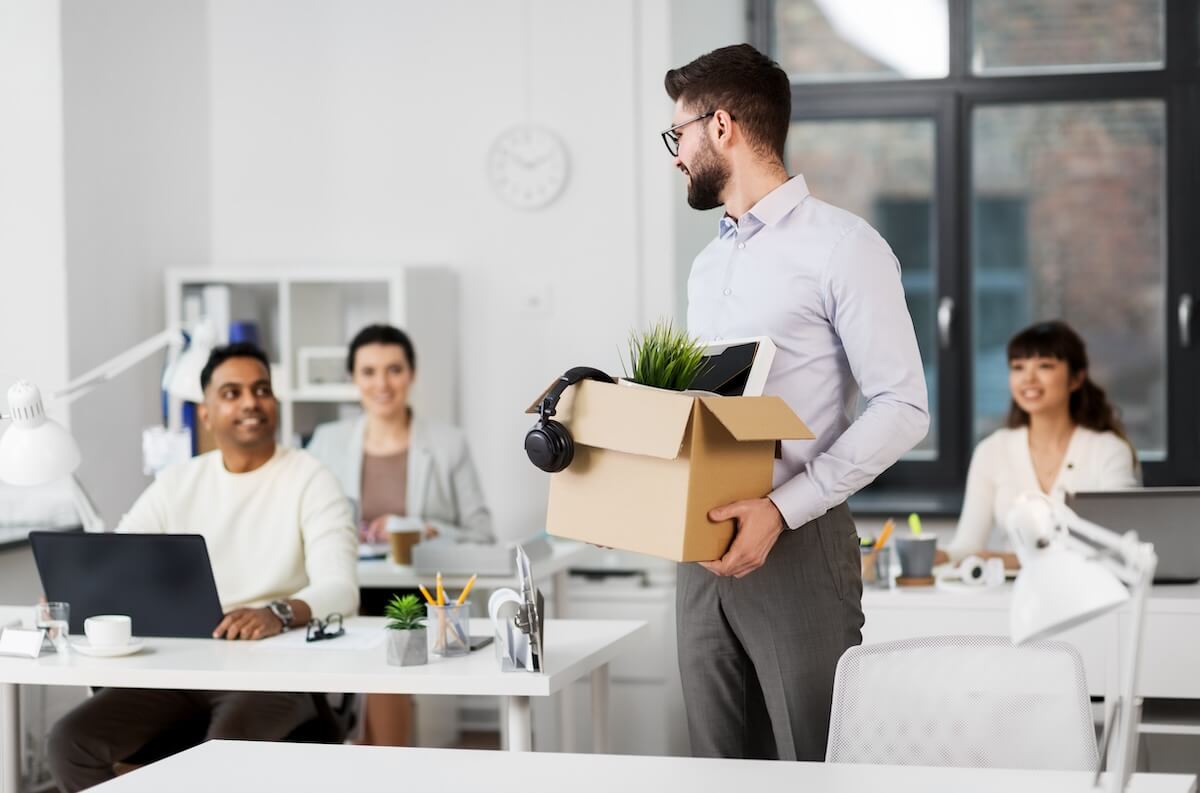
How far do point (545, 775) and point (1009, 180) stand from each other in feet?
13.1

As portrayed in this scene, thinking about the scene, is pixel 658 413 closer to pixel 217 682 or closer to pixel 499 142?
pixel 217 682

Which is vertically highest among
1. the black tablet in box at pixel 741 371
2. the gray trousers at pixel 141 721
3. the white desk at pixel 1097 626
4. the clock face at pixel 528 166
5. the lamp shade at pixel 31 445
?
the clock face at pixel 528 166

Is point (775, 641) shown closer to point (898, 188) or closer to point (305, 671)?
point (305, 671)

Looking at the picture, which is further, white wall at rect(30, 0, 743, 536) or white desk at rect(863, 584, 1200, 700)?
white wall at rect(30, 0, 743, 536)

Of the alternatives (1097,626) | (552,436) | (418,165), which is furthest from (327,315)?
(552,436)

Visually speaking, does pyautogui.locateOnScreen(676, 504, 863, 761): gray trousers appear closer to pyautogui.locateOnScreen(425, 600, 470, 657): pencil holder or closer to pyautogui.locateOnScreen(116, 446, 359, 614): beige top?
pyautogui.locateOnScreen(425, 600, 470, 657): pencil holder

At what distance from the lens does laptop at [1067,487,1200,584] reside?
3.10 metres

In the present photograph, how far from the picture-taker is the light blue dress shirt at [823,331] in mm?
2102

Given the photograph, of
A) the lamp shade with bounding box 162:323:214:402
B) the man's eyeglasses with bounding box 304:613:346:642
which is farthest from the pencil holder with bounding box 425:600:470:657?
the lamp shade with bounding box 162:323:214:402

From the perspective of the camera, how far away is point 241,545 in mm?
3232

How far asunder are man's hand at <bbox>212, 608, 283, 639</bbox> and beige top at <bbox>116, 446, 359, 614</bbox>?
306 mm

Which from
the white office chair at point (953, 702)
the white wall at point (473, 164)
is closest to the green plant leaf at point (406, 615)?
the white office chair at point (953, 702)

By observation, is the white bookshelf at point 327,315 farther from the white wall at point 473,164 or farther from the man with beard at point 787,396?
the man with beard at point 787,396

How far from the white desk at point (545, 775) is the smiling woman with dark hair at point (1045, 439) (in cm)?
233
